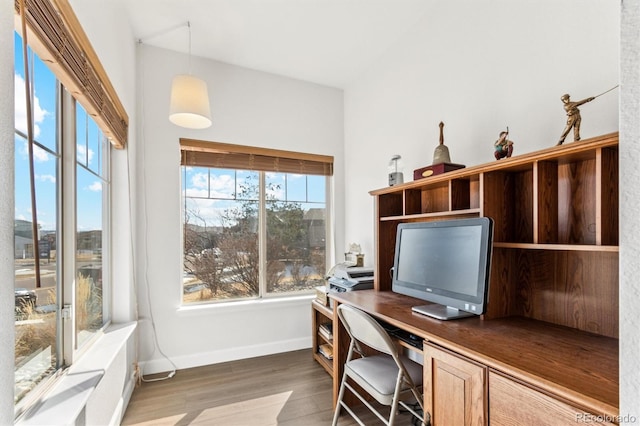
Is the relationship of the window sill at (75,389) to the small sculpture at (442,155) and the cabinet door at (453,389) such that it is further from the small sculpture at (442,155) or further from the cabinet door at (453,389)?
the small sculpture at (442,155)

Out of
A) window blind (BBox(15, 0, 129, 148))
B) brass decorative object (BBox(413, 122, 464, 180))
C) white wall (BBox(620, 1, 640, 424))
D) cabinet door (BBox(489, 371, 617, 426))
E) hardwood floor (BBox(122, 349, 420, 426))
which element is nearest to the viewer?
white wall (BBox(620, 1, 640, 424))

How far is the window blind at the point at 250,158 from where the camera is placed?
2.80 m

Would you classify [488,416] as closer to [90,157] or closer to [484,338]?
[484,338]

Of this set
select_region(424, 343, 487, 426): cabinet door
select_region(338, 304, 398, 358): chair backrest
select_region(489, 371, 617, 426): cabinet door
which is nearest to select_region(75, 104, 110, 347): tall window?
select_region(338, 304, 398, 358): chair backrest

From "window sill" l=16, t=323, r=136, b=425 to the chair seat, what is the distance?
1.27 meters

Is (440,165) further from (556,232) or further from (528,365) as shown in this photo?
(528,365)

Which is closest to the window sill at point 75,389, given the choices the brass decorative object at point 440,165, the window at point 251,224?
the window at point 251,224

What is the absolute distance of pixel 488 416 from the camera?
108 cm

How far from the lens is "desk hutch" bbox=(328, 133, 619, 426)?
37.1 inches

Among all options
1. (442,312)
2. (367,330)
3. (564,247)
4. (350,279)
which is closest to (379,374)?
(367,330)

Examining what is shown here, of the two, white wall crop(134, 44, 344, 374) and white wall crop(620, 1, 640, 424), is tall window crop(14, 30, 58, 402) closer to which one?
white wall crop(134, 44, 344, 374)

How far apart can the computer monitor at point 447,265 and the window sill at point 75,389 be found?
5.24ft

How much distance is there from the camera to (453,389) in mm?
1213

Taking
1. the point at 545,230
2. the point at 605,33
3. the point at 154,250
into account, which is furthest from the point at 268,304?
the point at 605,33
